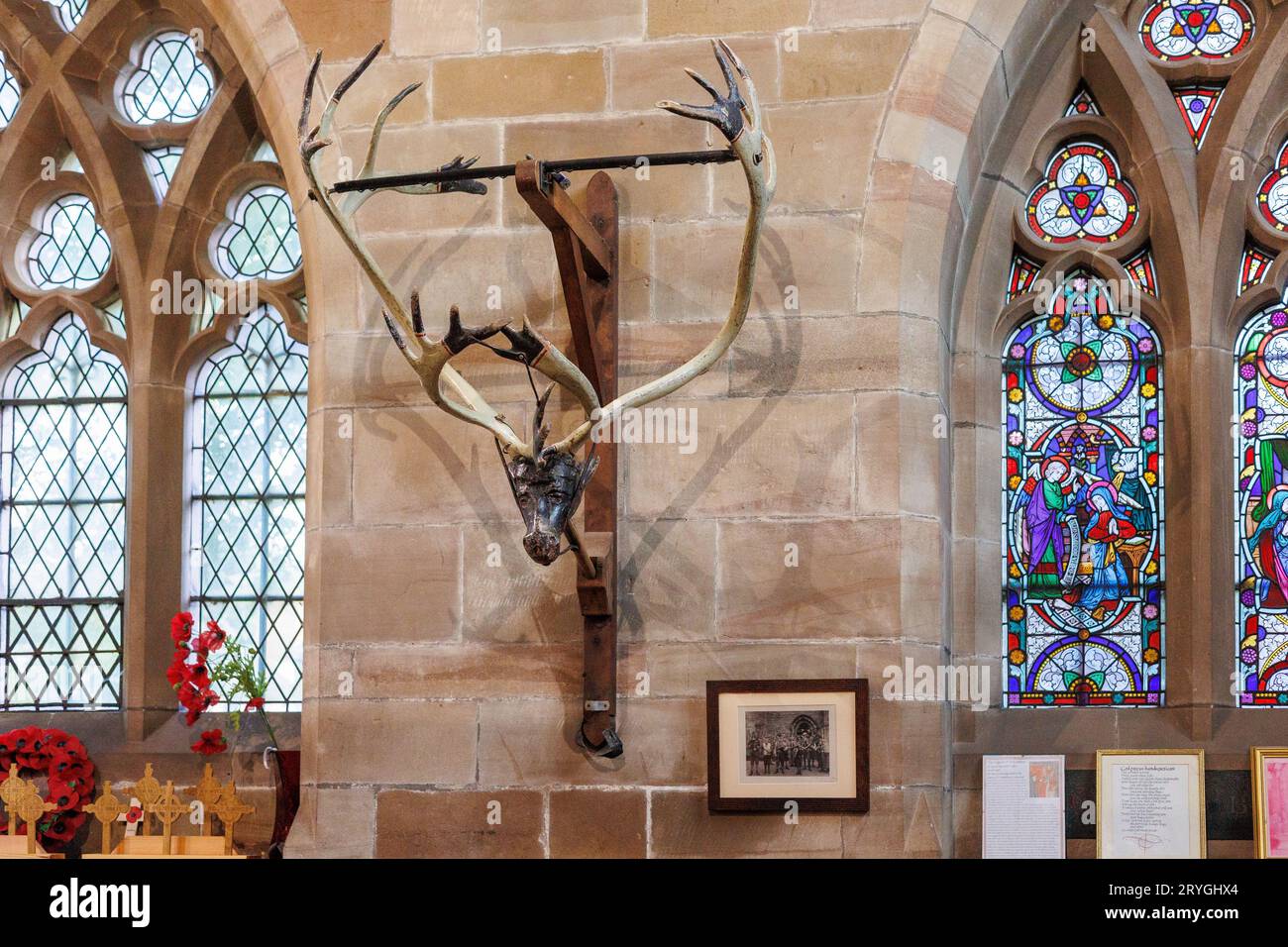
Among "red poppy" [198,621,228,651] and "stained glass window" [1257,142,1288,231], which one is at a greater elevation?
"stained glass window" [1257,142,1288,231]

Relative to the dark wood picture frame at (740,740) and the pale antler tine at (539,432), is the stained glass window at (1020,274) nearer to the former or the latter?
the dark wood picture frame at (740,740)

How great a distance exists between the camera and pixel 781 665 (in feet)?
17.3

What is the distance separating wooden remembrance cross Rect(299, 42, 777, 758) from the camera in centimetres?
475

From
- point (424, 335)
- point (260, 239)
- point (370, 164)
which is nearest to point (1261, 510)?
point (424, 335)

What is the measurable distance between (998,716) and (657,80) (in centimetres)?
210

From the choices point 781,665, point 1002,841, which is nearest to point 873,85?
point 781,665

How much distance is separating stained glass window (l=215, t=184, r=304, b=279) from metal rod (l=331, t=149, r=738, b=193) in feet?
4.37

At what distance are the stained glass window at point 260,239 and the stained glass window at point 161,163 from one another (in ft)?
0.86

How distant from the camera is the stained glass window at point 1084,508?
5773mm

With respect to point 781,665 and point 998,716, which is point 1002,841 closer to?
point 998,716

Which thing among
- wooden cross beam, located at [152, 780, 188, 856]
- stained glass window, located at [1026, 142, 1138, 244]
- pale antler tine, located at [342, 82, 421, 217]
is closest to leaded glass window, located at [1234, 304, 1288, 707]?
stained glass window, located at [1026, 142, 1138, 244]

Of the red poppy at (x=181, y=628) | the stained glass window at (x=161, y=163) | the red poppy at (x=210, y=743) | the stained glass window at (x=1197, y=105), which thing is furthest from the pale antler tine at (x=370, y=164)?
the stained glass window at (x=1197, y=105)

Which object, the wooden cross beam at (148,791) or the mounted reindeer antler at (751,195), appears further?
the wooden cross beam at (148,791)

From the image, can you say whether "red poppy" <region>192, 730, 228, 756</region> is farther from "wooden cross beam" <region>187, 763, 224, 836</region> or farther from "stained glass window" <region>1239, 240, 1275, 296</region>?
"stained glass window" <region>1239, 240, 1275, 296</region>
